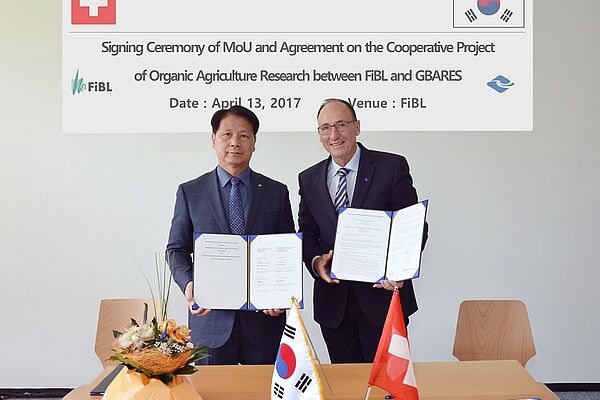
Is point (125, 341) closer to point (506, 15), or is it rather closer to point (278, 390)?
point (278, 390)

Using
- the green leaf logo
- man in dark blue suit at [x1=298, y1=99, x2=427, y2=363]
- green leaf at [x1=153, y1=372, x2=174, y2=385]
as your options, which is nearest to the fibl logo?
the green leaf logo

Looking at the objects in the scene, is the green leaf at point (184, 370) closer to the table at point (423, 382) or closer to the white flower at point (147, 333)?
the white flower at point (147, 333)

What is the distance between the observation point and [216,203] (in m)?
3.35

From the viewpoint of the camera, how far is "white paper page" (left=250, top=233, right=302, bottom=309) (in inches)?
124

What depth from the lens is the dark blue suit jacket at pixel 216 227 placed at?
326 cm

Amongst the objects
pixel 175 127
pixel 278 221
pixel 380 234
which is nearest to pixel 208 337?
pixel 278 221

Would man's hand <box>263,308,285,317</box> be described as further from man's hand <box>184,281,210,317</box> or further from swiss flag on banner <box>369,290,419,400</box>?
swiss flag on banner <box>369,290,419,400</box>

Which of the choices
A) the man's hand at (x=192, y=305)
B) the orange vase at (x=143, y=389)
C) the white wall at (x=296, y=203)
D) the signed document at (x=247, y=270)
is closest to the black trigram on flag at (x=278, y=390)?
the orange vase at (x=143, y=389)

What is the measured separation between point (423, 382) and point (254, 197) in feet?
3.98

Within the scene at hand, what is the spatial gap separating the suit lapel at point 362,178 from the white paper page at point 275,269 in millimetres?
475

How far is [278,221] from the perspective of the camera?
11.2ft

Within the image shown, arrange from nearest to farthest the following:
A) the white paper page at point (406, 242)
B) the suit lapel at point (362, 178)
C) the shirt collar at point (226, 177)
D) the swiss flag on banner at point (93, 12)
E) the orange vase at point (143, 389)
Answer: the orange vase at point (143, 389)
the white paper page at point (406, 242)
the shirt collar at point (226, 177)
the suit lapel at point (362, 178)
the swiss flag on banner at point (93, 12)

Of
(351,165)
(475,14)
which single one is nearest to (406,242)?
(351,165)

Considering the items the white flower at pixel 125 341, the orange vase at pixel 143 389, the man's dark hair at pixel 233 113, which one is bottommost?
the orange vase at pixel 143 389
